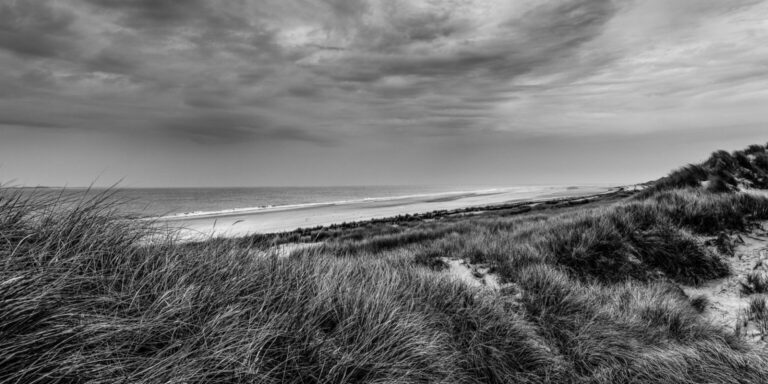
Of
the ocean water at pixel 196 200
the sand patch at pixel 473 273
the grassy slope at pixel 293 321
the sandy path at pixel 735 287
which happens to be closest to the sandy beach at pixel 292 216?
the ocean water at pixel 196 200

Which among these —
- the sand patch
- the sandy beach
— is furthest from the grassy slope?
the sandy beach

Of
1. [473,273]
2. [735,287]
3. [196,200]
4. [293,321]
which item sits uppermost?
[196,200]

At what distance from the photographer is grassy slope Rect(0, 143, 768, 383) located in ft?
7.16

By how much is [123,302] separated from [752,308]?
7.91 meters

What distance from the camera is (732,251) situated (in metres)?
7.33

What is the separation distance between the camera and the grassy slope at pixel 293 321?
2.18m

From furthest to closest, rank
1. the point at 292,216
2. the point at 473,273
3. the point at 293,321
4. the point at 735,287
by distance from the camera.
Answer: the point at 292,216
the point at 473,273
the point at 735,287
the point at 293,321

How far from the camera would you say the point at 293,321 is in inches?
122

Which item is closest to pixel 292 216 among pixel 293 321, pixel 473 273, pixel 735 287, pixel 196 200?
→ pixel 473 273

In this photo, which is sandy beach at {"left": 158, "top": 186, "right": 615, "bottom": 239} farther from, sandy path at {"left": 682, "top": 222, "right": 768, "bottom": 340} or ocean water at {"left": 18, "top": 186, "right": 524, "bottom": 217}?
sandy path at {"left": 682, "top": 222, "right": 768, "bottom": 340}

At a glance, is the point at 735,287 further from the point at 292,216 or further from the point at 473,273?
the point at 292,216

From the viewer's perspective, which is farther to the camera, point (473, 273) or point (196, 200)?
point (196, 200)

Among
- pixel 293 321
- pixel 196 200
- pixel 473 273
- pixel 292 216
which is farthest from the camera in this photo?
pixel 196 200

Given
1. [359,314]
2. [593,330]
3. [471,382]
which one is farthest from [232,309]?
[593,330]
